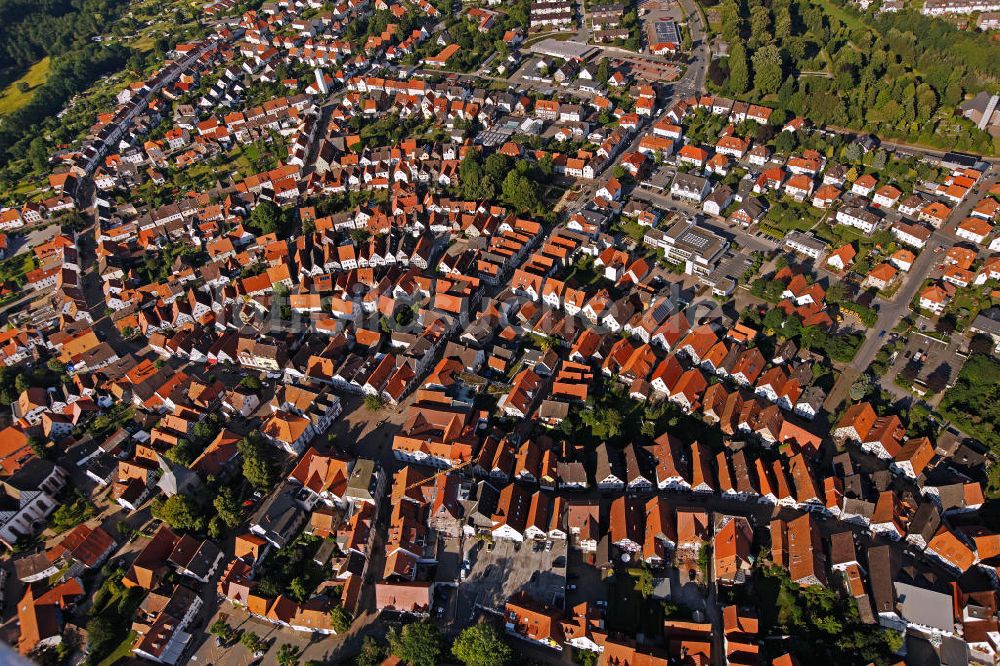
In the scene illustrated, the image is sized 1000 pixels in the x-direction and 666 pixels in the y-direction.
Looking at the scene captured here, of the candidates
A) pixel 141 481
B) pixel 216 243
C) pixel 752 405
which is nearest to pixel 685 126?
pixel 752 405

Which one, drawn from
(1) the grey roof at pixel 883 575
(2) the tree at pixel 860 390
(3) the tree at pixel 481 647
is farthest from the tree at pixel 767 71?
(3) the tree at pixel 481 647

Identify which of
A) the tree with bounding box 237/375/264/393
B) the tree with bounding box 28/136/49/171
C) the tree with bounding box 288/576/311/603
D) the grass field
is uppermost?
the grass field

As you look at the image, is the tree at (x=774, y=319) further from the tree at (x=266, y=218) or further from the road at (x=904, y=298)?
the tree at (x=266, y=218)

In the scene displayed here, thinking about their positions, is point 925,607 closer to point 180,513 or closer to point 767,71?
point 180,513

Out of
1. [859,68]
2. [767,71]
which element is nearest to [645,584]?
[767,71]

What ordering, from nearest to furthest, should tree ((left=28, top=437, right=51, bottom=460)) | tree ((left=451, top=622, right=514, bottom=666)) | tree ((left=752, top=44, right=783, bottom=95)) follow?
tree ((left=451, top=622, right=514, bottom=666)) → tree ((left=28, top=437, right=51, bottom=460)) → tree ((left=752, top=44, right=783, bottom=95))

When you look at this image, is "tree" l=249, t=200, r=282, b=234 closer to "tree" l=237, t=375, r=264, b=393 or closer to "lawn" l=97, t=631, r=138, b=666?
"tree" l=237, t=375, r=264, b=393

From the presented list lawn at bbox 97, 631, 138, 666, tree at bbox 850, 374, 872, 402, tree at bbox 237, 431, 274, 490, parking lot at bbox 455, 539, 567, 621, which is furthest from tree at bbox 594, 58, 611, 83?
lawn at bbox 97, 631, 138, 666

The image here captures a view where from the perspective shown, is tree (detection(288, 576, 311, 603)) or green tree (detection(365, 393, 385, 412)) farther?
green tree (detection(365, 393, 385, 412))

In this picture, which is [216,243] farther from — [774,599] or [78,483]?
[774,599]
